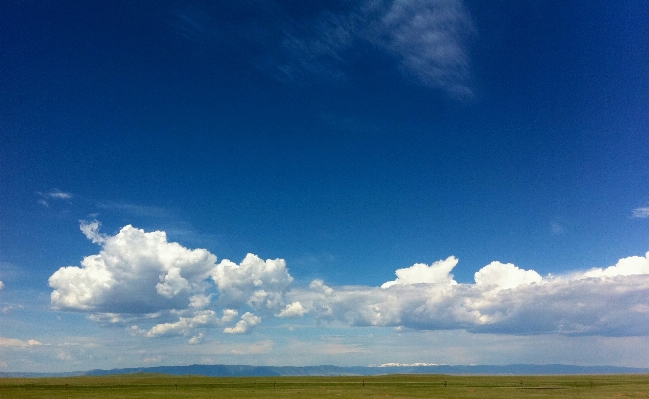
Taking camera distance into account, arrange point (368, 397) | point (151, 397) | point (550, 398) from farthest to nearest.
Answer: point (151, 397), point (368, 397), point (550, 398)

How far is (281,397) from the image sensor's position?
103375mm

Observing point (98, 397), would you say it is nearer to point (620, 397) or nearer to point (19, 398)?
point (19, 398)

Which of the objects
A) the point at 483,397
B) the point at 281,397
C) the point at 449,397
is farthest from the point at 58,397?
the point at 483,397

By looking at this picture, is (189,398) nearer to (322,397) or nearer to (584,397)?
(322,397)

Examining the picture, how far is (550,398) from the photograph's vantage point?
95.6 m

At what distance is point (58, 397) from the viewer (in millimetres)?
103938

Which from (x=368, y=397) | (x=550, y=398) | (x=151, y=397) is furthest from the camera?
(x=151, y=397)

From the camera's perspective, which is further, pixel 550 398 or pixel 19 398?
pixel 19 398

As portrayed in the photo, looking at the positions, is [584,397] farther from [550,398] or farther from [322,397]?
[322,397]

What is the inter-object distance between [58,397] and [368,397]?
75.5 meters

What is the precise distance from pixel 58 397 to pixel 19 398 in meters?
11.1

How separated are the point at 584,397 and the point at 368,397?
162 feet

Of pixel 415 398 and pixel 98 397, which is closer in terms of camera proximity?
pixel 415 398

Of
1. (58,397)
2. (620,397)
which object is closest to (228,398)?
(58,397)
